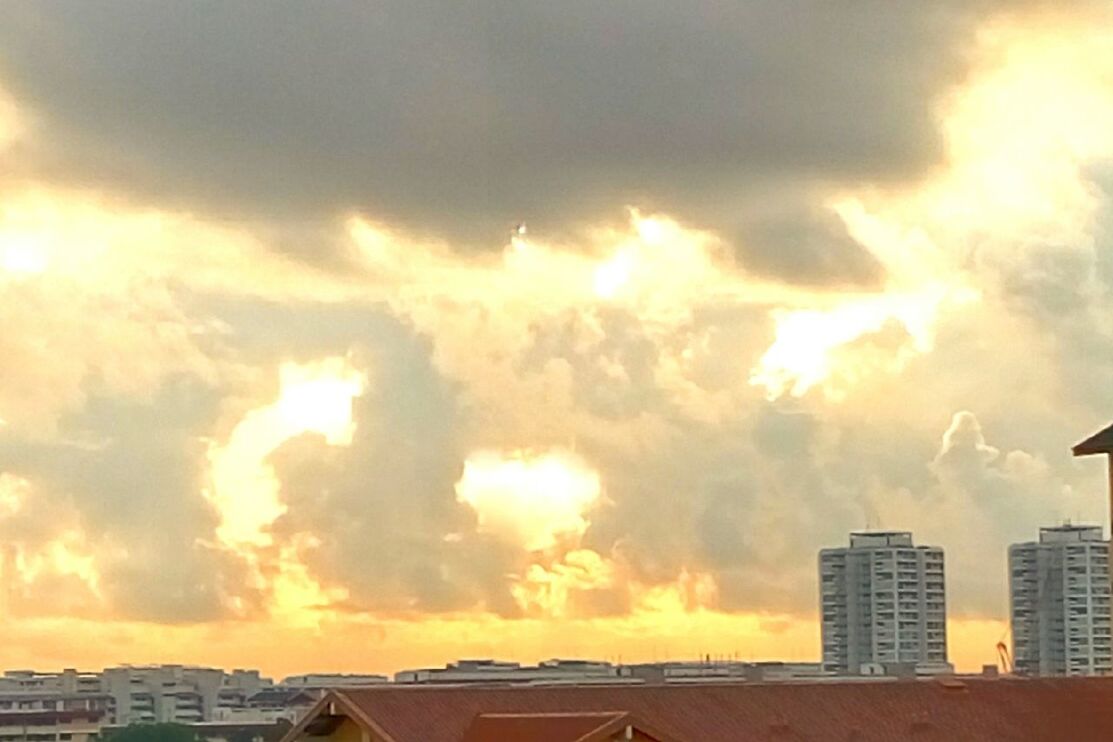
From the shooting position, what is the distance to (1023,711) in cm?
4781

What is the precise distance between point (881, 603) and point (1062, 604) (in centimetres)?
3008

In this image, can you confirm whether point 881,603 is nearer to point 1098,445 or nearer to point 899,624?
point 899,624

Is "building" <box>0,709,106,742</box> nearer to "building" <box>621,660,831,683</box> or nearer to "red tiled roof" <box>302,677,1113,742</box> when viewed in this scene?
"building" <box>621,660,831,683</box>

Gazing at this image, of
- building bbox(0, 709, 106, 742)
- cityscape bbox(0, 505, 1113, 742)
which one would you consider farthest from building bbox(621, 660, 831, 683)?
building bbox(0, 709, 106, 742)

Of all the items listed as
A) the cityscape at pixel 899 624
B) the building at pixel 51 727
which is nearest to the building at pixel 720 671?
the cityscape at pixel 899 624

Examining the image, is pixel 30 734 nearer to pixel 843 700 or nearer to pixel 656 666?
pixel 656 666

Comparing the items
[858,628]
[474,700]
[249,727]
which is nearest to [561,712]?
[474,700]

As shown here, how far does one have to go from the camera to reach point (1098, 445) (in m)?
51.0

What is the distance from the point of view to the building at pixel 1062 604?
409ft

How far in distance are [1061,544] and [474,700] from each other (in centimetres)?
9706

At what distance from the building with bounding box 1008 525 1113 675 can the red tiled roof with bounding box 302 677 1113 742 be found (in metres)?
73.3

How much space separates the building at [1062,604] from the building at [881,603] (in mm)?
9207

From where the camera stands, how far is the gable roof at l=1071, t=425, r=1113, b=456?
50781mm

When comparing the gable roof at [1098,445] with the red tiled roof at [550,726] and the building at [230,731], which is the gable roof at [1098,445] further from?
the building at [230,731]
